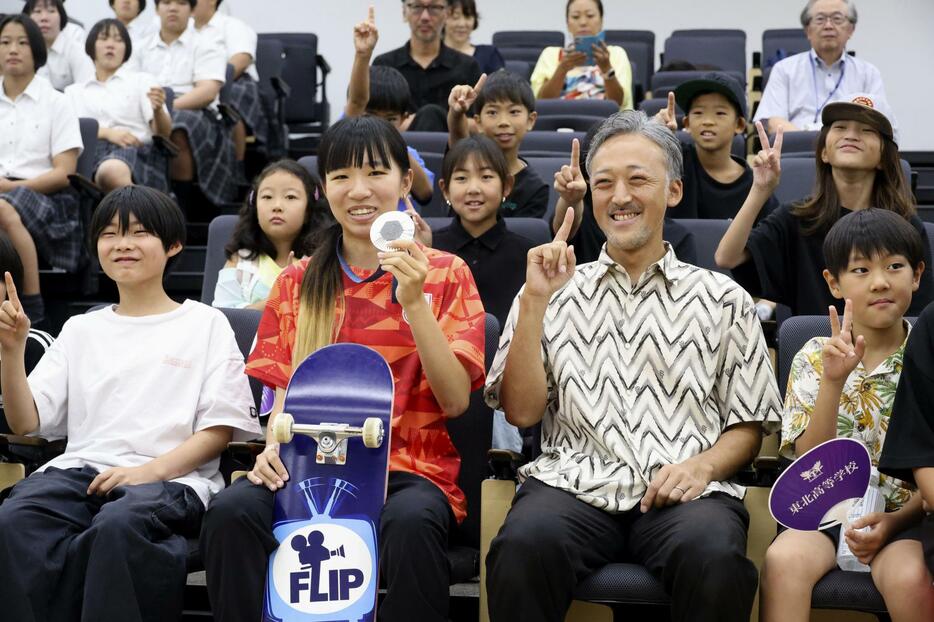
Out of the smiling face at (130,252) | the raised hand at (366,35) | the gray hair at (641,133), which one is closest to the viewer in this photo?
the gray hair at (641,133)

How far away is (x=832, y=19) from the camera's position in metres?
6.07

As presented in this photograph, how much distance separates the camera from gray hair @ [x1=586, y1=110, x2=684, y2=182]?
276 cm

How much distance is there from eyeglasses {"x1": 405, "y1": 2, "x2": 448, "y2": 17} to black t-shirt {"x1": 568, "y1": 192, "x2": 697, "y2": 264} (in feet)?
8.54

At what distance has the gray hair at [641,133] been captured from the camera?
276 centimetres

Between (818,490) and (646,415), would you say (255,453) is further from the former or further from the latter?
(818,490)

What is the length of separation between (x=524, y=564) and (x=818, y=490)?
564mm

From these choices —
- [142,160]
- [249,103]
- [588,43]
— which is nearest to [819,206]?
[588,43]

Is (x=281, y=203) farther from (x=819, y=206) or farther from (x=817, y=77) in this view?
(x=817, y=77)

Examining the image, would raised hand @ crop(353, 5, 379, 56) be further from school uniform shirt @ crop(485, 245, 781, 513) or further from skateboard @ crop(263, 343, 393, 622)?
skateboard @ crop(263, 343, 393, 622)

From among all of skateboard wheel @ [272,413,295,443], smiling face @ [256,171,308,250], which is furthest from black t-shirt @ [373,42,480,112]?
skateboard wheel @ [272,413,295,443]

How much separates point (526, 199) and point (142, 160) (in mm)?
1982

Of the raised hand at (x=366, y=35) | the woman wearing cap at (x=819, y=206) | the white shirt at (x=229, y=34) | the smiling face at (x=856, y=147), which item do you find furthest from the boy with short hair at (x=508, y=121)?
the white shirt at (x=229, y=34)

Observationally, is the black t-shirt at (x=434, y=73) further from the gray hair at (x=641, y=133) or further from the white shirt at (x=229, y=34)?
the gray hair at (x=641, y=133)

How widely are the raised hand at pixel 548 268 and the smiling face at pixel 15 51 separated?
345cm
